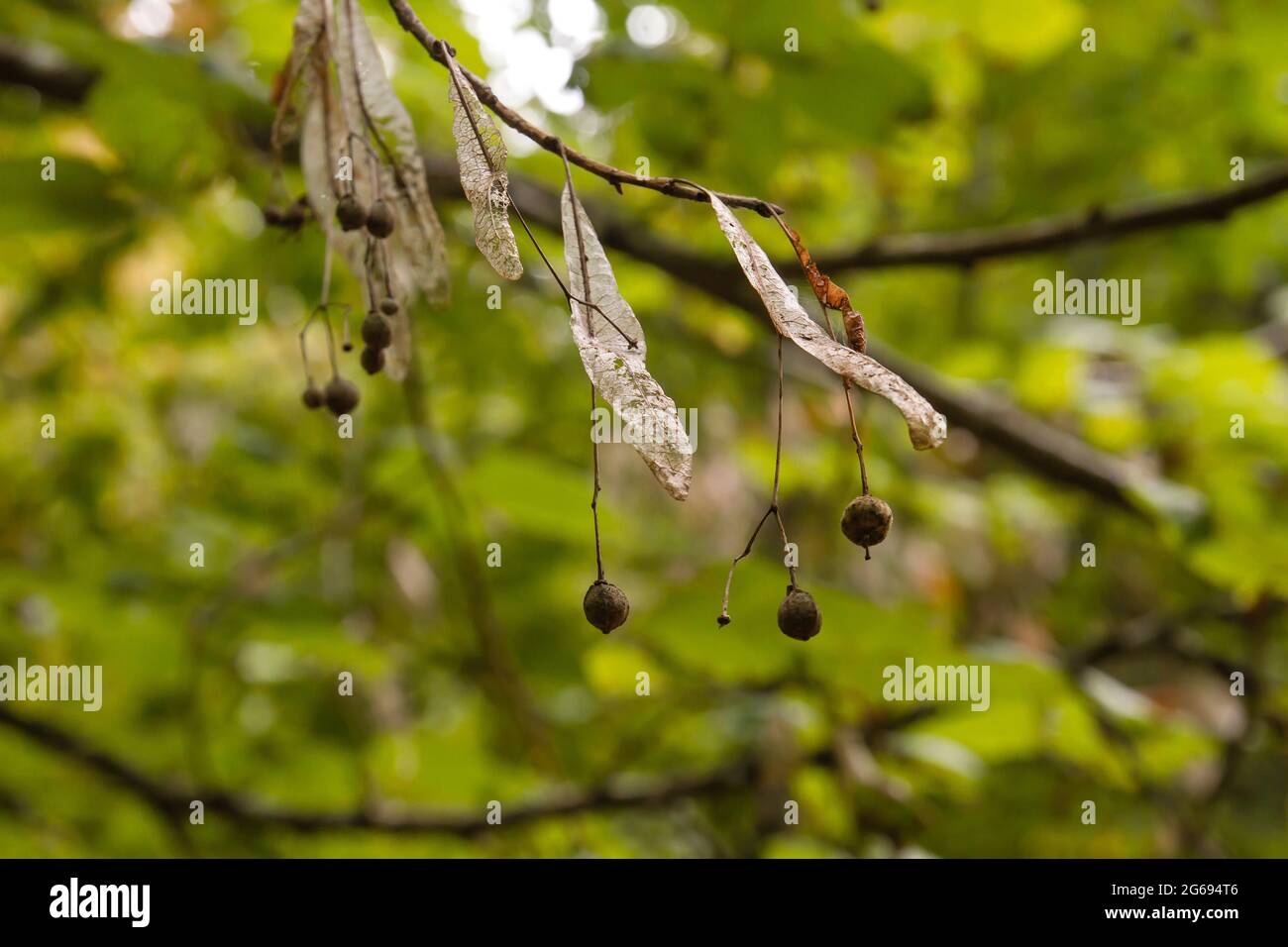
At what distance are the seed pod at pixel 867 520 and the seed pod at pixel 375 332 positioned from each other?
0.39m

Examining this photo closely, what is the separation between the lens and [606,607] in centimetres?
64

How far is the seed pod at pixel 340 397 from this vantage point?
2.97 ft

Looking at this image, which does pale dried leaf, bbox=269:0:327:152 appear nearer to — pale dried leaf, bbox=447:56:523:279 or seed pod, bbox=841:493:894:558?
pale dried leaf, bbox=447:56:523:279

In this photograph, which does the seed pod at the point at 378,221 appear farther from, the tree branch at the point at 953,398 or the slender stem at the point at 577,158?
the tree branch at the point at 953,398

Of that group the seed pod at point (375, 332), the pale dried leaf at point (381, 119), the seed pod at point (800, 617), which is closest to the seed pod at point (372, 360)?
the seed pod at point (375, 332)

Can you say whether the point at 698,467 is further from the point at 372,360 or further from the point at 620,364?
the point at 620,364

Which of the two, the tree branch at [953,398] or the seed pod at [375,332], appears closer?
the seed pod at [375,332]

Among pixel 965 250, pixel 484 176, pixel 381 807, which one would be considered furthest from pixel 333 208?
pixel 381 807

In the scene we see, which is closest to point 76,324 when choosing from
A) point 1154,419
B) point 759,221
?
point 759,221

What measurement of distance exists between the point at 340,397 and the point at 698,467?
308 centimetres

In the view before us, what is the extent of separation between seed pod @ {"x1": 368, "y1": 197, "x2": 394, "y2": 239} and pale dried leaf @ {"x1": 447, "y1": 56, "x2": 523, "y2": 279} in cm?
13

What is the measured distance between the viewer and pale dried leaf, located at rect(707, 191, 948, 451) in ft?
1.83

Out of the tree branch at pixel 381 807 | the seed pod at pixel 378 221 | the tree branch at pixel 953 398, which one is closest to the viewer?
the seed pod at pixel 378 221

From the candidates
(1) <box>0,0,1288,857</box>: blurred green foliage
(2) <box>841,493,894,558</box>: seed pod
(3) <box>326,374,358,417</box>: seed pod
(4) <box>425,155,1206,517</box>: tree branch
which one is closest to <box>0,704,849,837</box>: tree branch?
(1) <box>0,0,1288,857</box>: blurred green foliage
